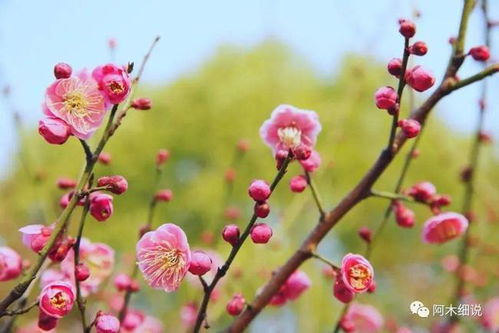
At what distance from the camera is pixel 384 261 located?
7844 millimetres

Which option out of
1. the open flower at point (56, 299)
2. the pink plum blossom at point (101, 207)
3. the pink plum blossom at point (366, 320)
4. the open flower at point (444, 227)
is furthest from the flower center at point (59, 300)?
the pink plum blossom at point (366, 320)

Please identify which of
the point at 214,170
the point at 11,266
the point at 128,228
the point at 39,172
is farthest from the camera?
the point at 214,170

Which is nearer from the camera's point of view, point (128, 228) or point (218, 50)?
point (128, 228)

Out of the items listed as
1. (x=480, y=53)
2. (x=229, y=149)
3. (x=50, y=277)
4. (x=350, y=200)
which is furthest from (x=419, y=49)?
(x=229, y=149)

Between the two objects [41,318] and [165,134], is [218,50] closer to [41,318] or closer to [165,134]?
[165,134]

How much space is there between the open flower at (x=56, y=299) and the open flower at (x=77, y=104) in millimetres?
186

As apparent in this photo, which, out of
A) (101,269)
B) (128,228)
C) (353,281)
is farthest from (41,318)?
(128,228)

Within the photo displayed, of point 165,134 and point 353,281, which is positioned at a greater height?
point 353,281

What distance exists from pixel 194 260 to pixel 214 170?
8855 millimetres

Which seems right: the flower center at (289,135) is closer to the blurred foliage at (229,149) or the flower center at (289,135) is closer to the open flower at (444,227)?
the open flower at (444,227)

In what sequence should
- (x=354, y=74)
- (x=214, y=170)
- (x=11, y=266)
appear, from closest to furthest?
(x=11, y=266), (x=354, y=74), (x=214, y=170)

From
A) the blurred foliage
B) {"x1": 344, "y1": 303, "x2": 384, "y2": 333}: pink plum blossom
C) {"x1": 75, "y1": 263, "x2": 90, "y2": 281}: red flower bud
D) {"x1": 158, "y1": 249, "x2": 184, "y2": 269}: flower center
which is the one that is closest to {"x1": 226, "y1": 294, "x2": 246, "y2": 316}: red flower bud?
{"x1": 158, "y1": 249, "x2": 184, "y2": 269}: flower center

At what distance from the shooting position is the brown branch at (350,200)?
36.1 inches

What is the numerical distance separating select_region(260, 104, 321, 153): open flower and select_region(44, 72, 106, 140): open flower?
290mm
